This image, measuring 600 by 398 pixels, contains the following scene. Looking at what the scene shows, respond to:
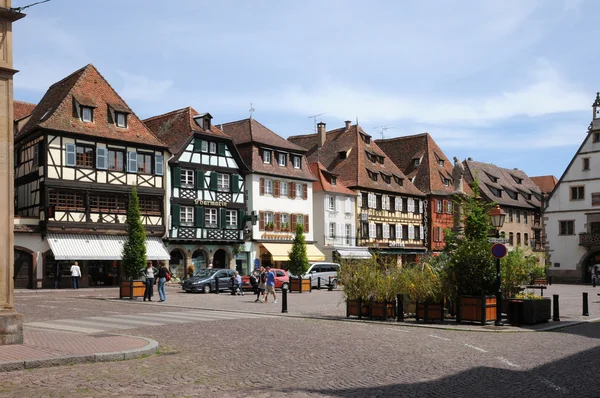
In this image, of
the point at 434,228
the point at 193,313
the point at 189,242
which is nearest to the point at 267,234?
the point at 189,242

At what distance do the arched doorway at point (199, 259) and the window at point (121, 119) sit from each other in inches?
404

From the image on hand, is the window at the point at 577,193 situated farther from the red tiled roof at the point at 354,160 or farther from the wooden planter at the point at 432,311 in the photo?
the wooden planter at the point at 432,311

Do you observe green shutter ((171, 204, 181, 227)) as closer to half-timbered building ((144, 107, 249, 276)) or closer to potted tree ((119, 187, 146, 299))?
half-timbered building ((144, 107, 249, 276))

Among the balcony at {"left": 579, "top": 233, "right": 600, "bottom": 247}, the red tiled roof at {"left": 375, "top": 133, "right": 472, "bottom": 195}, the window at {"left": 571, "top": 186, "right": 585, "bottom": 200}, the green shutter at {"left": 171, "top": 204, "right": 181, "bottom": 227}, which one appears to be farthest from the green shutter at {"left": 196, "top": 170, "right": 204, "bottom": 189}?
the balcony at {"left": 579, "top": 233, "right": 600, "bottom": 247}

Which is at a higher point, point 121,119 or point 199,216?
point 121,119

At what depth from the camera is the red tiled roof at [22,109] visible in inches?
1937

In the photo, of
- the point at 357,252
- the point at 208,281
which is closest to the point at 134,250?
the point at 208,281

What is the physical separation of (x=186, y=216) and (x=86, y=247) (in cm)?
842

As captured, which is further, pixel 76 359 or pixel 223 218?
pixel 223 218

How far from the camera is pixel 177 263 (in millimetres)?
48906

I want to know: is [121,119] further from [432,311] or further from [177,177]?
[432,311]

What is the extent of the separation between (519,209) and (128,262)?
5726 centimetres

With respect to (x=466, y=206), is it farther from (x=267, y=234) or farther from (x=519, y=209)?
(x=519, y=209)

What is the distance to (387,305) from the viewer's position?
66.9 feet
